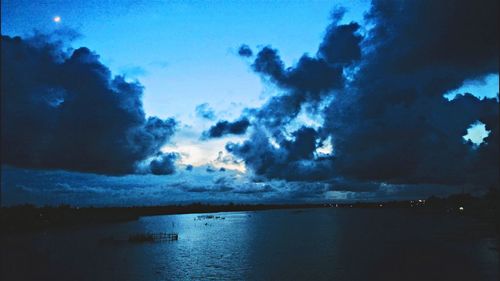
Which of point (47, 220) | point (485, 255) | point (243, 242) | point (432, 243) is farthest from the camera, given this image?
point (47, 220)

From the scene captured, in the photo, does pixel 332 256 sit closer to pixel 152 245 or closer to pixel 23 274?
pixel 152 245

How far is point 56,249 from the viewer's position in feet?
327

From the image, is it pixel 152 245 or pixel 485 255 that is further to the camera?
pixel 152 245

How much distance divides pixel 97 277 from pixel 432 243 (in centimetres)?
8644

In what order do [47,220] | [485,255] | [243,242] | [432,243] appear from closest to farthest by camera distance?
[485,255] < [432,243] < [243,242] < [47,220]

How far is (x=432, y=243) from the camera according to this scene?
358ft

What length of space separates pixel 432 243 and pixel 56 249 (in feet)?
321

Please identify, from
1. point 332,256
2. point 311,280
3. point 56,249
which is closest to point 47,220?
point 56,249

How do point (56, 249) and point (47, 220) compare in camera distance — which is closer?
point (56, 249)

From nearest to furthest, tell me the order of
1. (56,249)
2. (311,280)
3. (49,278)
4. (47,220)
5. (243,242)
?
1. (311,280)
2. (49,278)
3. (56,249)
4. (243,242)
5. (47,220)

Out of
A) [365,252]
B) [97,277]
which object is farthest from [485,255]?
[97,277]

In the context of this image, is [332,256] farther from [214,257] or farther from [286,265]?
[214,257]

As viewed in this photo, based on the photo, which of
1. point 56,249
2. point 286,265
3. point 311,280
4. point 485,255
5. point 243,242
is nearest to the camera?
point 311,280

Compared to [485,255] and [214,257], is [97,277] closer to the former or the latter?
[214,257]
